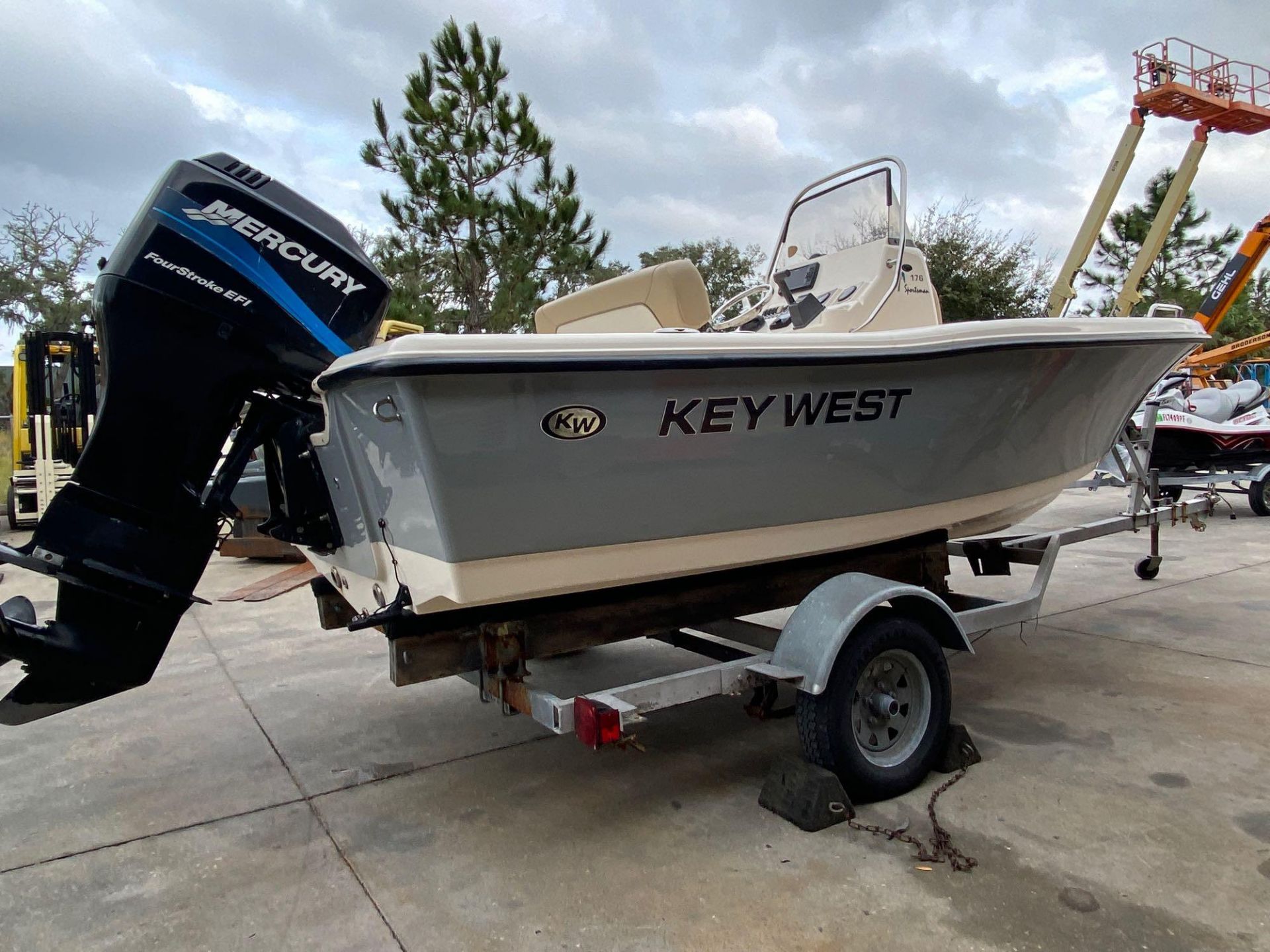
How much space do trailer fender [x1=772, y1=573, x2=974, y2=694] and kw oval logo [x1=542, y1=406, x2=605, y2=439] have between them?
953mm

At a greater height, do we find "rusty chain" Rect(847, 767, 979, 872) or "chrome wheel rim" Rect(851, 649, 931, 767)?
"chrome wheel rim" Rect(851, 649, 931, 767)

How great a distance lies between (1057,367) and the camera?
305 cm

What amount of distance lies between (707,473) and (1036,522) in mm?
7191

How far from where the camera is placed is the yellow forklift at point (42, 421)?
8.79m

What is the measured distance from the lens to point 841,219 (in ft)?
13.1

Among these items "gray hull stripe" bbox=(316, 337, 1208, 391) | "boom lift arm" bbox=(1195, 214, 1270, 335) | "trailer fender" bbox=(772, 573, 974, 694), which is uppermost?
"boom lift arm" bbox=(1195, 214, 1270, 335)

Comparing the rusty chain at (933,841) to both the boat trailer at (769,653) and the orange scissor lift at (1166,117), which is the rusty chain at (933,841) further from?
the orange scissor lift at (1166,117)

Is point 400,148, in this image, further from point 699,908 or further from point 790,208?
point 699,908

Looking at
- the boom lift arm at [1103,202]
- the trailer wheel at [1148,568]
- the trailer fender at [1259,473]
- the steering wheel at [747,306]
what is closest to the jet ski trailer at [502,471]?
the steering wheel at [747,306]

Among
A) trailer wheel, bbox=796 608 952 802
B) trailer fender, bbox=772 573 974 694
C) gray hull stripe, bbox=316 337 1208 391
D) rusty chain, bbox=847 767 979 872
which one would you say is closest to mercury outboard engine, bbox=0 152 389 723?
gray hull stripe, bbox=316 337 1208 391

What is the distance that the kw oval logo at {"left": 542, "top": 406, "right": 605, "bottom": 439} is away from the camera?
2.16 metres

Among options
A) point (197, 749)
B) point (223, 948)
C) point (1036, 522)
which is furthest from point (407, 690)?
point (1036, 522)

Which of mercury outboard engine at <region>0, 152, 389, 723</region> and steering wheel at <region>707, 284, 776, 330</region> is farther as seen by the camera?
steering wheel at <region>707, 284, 776, 330</region>

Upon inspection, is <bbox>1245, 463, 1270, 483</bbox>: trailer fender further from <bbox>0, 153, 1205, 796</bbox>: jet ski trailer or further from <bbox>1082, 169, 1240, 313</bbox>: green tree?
<bbox>1082, 169, 1240, 313</bbox>: green tree
